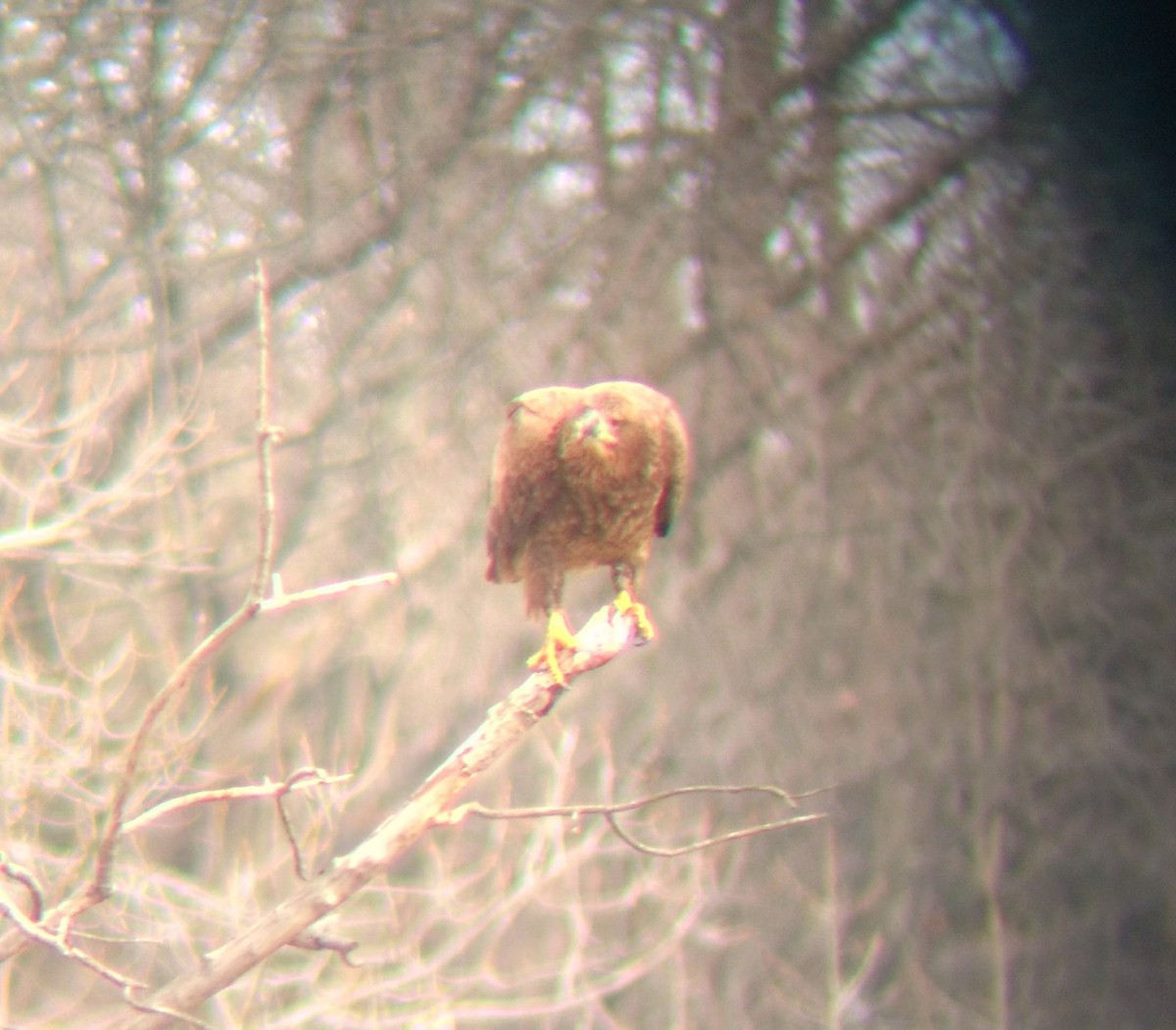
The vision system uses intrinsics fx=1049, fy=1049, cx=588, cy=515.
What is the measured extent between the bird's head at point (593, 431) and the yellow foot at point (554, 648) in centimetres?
30

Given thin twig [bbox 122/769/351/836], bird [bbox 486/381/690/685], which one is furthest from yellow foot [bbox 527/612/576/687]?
thin twig [bbox 122/769/351/836]

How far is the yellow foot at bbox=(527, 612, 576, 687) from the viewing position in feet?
4.50

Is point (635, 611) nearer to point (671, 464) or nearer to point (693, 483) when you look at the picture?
point (671, 464)

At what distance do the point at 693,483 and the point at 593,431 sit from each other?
322 centimetres

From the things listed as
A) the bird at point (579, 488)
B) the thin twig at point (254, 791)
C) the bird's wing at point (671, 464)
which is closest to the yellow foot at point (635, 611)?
the bird at point (579, 488)

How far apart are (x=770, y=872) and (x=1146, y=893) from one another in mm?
1414

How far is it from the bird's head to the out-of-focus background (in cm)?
269

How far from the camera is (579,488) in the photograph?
1.29m

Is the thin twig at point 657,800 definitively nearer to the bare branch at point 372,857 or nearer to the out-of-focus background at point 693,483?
the bare branch at point 372,857

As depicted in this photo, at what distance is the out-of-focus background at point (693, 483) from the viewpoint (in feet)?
12.2

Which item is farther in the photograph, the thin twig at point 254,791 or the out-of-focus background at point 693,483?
the out-of-focus background at point 693,483

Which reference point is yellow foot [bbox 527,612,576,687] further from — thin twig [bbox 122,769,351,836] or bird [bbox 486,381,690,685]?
thin twig [bbox 122,769,351,836]

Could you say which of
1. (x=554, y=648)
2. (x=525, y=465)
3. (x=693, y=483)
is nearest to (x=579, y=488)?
(x=525, y=465)

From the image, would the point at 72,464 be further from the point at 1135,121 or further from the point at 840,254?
the point at 1135,121
